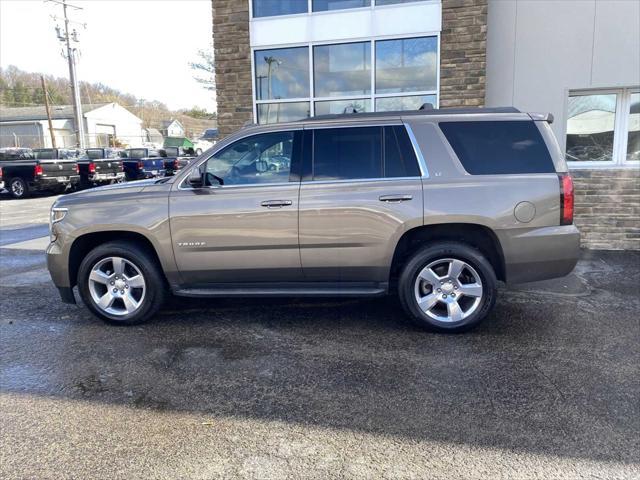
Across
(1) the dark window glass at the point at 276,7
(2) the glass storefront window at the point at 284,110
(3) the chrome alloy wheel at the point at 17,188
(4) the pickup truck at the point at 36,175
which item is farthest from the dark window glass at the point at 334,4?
(3) the chrome alloy wheel at the point at 17,188

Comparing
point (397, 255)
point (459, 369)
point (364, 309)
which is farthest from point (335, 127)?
point (459, 369)

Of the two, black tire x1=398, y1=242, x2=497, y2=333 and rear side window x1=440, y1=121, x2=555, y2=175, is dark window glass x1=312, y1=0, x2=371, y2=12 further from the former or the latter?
black tire x1=398, y1=242, x2=497, y2=333

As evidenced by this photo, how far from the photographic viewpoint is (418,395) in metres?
3.48

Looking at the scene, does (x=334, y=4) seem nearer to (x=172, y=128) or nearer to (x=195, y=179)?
(x=195, y=179)

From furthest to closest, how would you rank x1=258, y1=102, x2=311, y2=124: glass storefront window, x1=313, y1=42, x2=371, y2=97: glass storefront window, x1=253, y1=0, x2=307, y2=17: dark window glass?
x1=258, y1=102, x2=311, y2=124: glass storefront window
x1=253, y1=0, x2=307, y2=17: dark window glass
x1=313, y1=42, x2=371, y2=97: glass storefront window

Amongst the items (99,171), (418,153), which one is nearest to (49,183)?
(99,171)

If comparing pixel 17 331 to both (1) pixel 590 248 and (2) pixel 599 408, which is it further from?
(1) pixel 590 248

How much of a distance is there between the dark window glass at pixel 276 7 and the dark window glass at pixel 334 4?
22 cm

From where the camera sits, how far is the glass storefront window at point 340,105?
8.70m

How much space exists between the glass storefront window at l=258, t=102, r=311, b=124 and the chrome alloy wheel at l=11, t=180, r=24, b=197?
14676mm

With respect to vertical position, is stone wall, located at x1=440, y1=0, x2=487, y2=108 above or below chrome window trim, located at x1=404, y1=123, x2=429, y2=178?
above

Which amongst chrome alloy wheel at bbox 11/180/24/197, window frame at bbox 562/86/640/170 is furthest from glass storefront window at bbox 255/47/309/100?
chrome alloy wheel at bbox 11/180/24/197

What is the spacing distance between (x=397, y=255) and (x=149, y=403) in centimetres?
246

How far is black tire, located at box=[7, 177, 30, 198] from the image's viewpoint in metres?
19.4
